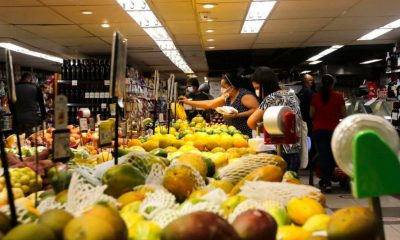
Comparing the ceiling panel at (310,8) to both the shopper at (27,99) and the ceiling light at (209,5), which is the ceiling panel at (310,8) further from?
the shopper at (27,99)

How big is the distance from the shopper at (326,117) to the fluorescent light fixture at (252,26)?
193 cm

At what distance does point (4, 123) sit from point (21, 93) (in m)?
4.04

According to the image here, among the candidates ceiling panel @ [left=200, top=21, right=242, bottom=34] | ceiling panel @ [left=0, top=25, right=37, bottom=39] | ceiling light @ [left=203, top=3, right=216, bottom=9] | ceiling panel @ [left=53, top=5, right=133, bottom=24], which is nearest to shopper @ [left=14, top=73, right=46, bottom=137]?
ceiling panel @ [left=0, top=25, right=37, bottom=39]

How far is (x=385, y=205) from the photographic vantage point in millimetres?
5418

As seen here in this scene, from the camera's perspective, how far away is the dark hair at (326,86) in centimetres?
615

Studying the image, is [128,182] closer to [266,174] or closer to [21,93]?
[266,174]

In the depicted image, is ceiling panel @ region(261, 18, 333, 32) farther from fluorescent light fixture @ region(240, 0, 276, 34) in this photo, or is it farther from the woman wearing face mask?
the woman wearing face mask

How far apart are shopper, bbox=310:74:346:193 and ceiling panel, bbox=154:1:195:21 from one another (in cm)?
→ 212

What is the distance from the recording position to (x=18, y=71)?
1434cm

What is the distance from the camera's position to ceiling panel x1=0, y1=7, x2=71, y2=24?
6.32 metres

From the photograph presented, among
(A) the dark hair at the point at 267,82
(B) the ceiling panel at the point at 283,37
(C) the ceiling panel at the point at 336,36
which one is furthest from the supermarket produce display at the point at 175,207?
(C) the ceiling panel at the point at 336,36

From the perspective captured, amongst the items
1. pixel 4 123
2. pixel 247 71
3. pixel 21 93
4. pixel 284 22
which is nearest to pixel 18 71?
pixel 4 123

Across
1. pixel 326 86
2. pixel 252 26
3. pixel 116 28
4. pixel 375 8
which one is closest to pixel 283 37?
pixel 252 26

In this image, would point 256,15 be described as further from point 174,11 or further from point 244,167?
point 244,167
